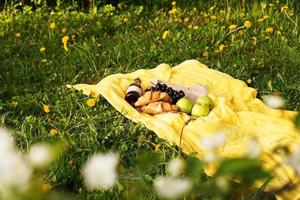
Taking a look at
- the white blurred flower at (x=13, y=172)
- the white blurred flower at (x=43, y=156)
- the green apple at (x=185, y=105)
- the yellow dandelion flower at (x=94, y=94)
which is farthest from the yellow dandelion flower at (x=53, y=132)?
the white blurred flower at (x=13, y=172)

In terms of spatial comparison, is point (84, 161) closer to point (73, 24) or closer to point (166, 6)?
point (73, 24)

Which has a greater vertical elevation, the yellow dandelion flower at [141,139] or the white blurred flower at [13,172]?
the white blurred flower at [13,172]

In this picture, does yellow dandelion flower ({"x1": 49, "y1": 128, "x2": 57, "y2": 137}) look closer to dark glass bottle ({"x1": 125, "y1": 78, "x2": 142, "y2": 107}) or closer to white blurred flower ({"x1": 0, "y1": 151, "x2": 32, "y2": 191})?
dark glass bottle ({"x1": 125, "y1": 78, "x2": 142, "y2": 107})

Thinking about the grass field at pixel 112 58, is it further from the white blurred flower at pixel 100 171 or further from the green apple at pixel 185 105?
the white blurred flower at pixel 100 171

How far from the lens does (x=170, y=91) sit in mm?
3906

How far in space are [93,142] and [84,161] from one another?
0.18 metres

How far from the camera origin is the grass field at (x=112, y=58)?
124 inches

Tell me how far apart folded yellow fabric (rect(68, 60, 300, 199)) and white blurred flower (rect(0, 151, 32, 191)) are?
85.8 inches

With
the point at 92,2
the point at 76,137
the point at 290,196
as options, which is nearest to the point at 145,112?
the point at 76,137

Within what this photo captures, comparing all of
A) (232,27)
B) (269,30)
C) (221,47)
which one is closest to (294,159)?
(221,47)

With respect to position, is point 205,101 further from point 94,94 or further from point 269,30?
point 269,30

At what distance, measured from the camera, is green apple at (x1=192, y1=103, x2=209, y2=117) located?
3.63 meters

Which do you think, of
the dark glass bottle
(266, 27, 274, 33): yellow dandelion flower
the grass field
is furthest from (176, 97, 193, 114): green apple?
(266, 27, 274, 33): yellow dandelion flower

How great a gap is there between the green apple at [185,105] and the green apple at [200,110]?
→ 0.05 m
